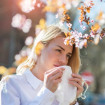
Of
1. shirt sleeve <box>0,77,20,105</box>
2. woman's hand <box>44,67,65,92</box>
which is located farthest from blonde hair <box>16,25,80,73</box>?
woman's hand <box>44,67,65,92</box>

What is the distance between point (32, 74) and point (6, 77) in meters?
0.25

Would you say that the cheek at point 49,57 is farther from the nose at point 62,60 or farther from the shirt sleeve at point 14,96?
the shirt sleeve at point 14,96

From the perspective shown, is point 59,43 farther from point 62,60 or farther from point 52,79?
point 52,79

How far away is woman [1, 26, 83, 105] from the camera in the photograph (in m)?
2.13

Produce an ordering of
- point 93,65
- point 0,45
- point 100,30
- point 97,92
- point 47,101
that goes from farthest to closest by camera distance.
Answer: point 97,92 → point 93,65 → point 0,45 → point 100,30 → point 47,101

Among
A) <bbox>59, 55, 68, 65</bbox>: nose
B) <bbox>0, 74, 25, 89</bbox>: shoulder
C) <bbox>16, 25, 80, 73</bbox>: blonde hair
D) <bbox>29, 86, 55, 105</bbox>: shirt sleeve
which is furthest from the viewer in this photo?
<bbox>16, 25, 80, 73</bbox>: blonde hair

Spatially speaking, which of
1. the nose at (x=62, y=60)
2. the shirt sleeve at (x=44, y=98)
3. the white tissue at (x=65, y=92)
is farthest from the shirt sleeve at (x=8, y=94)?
the nose at (x=62, y=60)

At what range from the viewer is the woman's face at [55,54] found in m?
2.37

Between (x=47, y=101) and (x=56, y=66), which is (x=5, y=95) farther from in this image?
(x=56, y=66)

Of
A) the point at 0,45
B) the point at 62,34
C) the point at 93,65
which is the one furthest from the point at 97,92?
the point at 62,34

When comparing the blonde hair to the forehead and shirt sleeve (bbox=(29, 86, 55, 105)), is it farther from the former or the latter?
shirt sleeve (bbox=(29, 86, 55, 105))

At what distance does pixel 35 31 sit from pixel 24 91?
0.83 metres

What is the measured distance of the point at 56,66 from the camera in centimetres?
236

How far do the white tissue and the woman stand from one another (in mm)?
38
